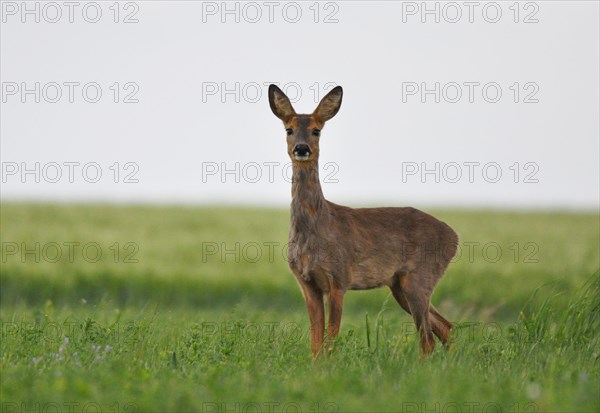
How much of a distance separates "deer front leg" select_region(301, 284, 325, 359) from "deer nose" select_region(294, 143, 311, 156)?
1412mm

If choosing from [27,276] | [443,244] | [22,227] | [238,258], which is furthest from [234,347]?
[22,227]

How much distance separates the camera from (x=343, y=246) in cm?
1028

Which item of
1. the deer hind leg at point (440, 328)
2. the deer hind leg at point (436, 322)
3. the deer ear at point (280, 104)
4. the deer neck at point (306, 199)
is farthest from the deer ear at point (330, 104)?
the deer hind leg at point (440, 328)

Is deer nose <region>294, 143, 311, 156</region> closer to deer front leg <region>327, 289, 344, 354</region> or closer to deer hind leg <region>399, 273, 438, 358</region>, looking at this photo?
deer front leg <region>327, 289, 344, 354</region>

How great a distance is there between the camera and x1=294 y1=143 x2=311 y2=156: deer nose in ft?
32.2

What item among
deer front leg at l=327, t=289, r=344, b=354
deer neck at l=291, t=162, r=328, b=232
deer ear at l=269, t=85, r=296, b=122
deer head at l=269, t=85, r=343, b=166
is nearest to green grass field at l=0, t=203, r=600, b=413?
deer front leg at l=327, t=289, r=344, b=354

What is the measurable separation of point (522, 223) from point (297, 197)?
28.3 metres

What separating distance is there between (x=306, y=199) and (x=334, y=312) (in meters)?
1.22

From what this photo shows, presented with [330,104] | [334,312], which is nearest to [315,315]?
[334,312]

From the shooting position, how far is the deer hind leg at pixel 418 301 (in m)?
10.9

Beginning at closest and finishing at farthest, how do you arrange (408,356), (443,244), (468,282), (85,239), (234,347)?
(408,356)
(234,347)
(443,244)
(468,282)
(85,239)

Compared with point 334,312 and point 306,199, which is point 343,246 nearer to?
point 306,199

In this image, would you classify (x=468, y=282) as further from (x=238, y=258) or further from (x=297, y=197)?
(x=297, y=197)

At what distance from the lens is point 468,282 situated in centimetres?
2242
